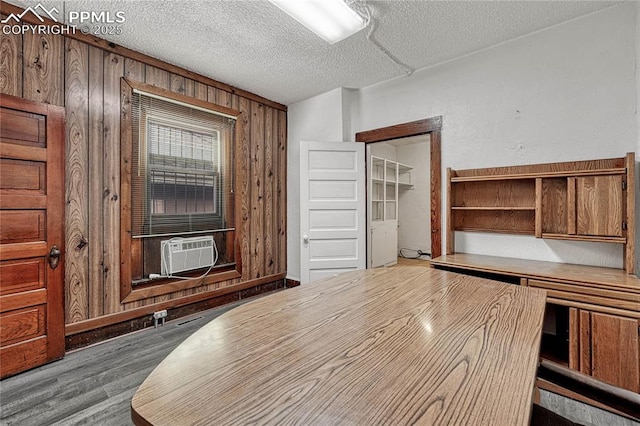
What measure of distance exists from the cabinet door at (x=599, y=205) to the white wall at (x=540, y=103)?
0.30 m

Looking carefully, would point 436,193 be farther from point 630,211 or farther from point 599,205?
point 630,211

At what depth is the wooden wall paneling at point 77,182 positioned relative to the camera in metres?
2.50

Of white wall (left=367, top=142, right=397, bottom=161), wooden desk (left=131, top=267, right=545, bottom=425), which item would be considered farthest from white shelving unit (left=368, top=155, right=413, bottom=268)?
wooden desk (left=131, top=267, right=545, bottom=425)

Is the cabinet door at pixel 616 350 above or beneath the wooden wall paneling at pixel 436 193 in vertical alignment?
beneath

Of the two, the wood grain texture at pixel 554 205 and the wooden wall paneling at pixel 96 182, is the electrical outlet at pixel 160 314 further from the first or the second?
the wood grain texture at pixel 554 205

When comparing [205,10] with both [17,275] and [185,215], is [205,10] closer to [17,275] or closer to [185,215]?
[185,215]

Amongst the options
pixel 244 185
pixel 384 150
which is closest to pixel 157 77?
pixel 244 185

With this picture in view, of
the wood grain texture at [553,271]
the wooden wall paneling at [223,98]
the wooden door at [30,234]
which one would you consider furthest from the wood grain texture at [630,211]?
the wooden door at [30,234]

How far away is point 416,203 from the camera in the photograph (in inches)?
267

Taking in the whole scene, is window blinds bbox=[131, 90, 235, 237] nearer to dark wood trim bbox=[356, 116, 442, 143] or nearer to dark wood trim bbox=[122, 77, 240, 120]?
dark wood trim bbox=[122, 77, 240, 120]

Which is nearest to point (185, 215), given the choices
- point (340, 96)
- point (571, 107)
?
point (340, 96)

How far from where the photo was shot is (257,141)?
13.3 feet

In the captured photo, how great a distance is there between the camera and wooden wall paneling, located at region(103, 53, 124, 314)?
273 centimetres

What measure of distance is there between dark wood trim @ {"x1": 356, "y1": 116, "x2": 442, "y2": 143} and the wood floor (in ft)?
8.47
